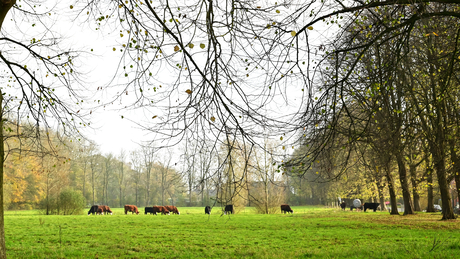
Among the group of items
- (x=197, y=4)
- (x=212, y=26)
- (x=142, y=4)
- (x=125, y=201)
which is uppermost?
(x=142, y=4)

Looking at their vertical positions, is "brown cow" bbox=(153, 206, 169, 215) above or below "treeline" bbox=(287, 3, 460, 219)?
below

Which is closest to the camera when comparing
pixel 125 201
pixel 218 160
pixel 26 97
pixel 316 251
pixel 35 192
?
pixel 218 160

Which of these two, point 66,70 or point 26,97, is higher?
point 66,70

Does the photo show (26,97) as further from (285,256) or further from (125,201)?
(125,201)

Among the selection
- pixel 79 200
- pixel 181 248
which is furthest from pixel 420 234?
pixel 79 200

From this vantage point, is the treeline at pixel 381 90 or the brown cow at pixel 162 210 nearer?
the treeline at pixel 381 90

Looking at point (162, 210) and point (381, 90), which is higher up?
point (381, 90)

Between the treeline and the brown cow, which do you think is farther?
the brown cow

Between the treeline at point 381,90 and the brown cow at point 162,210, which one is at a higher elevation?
the treeline at point 381,90

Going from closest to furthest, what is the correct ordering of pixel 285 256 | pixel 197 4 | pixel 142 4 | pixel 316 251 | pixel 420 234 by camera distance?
pixel 197 4 < pixel 142 4 < pixel 285 256 < pixel 316 251 < pixel 420 234

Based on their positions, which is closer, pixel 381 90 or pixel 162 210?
pixel 381 90

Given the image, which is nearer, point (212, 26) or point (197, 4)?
point (212, 26)

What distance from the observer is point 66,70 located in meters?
8.12

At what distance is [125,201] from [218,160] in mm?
59037
